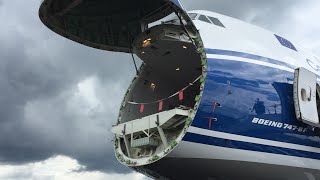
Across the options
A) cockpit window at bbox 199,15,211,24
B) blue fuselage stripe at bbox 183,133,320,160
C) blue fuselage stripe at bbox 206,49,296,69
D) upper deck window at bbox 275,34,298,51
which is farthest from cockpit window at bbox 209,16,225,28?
blue fuselage stripe at bbox 183,133,320,160

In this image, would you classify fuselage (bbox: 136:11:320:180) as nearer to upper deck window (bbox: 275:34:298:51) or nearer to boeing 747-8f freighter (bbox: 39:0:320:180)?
boeing 747-8f freighter (bbox: 39:0:320:180)

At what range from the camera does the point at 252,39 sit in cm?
1428

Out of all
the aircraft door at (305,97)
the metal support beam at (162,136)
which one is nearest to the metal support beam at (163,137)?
the metal support beam at (162,136)

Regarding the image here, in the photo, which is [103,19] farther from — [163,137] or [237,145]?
[237,145]

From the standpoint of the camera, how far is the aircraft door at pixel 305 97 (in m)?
13.3

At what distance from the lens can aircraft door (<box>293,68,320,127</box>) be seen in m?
13.3

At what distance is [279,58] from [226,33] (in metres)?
1.74

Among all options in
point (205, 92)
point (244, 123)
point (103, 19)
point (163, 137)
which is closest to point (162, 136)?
point (163, 137)

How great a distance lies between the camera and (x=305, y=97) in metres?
13.6

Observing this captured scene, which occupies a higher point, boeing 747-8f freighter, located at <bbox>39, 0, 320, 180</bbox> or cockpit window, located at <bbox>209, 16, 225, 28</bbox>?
cockpit window, located at <bbox>209, 16, 225, 28</bbox>

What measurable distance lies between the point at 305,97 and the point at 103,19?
20.8ft

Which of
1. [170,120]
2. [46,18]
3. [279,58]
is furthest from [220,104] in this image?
[46,18]

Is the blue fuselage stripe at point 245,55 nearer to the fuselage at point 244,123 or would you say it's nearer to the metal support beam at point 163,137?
the fuselage at point 244,123

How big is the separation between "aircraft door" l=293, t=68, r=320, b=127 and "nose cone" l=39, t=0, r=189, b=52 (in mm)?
4030
